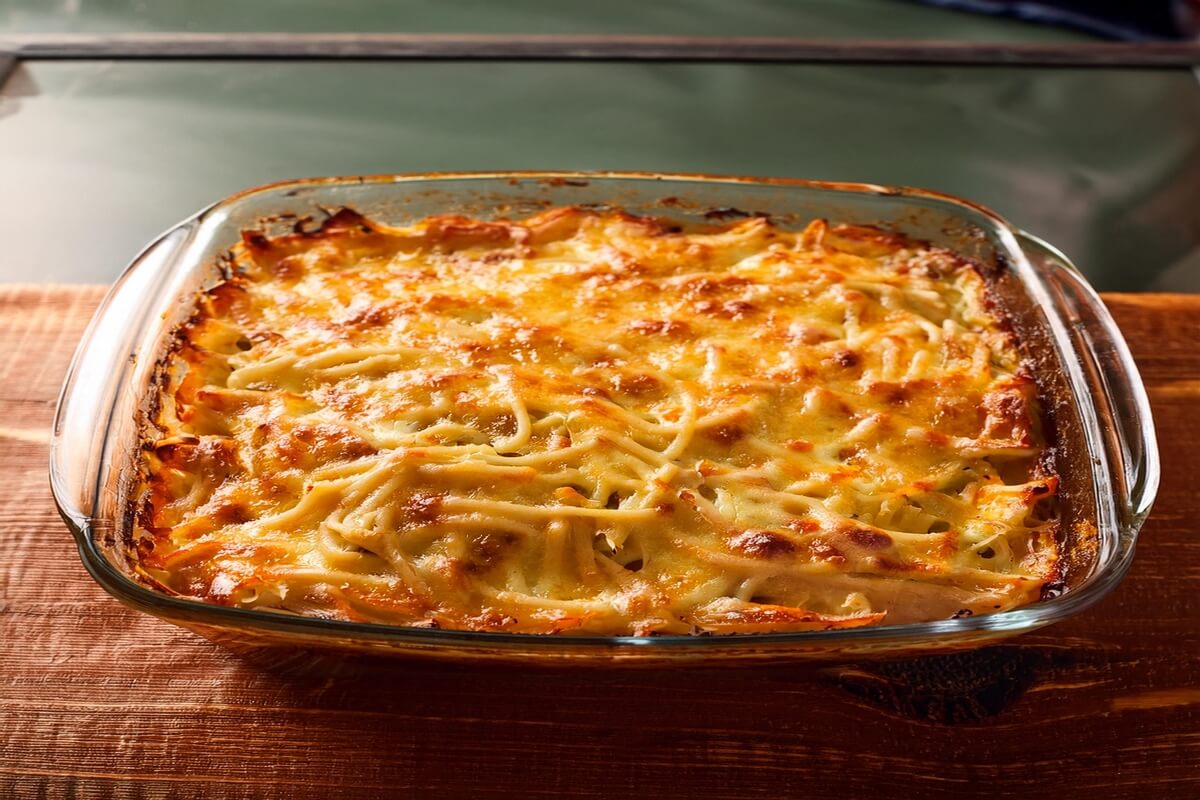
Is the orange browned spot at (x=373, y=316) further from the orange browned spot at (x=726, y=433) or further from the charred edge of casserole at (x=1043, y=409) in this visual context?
the charred edge of casserole at (x=1043, y=409)

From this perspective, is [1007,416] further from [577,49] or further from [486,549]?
[577,49]

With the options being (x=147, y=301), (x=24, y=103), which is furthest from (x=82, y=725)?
(x=24, y=103)

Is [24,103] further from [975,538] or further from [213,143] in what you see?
[975,538]

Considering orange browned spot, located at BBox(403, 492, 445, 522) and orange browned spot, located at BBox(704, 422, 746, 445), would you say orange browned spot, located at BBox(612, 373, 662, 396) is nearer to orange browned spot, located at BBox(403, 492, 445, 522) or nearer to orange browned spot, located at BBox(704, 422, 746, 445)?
orange browned spot, located at BBox(704, 422, 746, 445)

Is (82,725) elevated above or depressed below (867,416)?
below

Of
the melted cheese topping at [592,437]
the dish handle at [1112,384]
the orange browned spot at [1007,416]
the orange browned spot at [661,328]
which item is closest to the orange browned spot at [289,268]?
the melted cheese topping at [592,437]

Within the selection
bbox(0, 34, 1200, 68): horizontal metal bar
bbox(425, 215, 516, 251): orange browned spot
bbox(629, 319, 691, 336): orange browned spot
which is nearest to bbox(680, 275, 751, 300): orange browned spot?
bbox(629, 319, 691, 336): orange browned spot

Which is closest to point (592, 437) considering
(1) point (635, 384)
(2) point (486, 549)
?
(1) point (635, 384)
